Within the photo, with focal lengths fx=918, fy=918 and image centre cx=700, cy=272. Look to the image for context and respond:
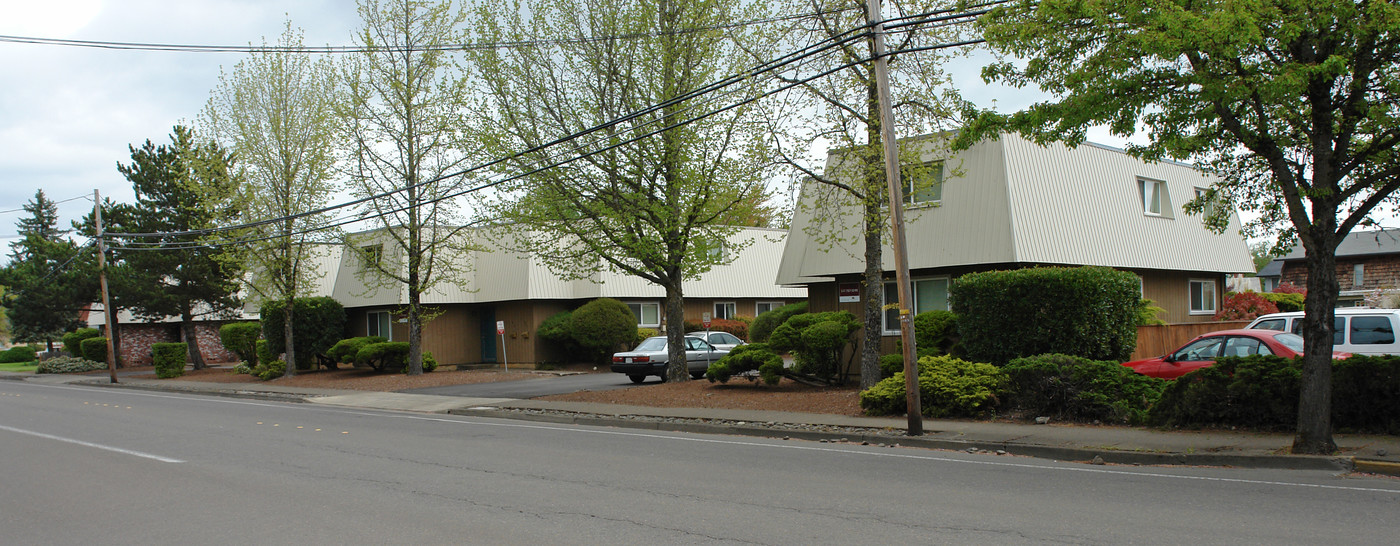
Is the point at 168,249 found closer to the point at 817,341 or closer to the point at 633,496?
the point at 817,341

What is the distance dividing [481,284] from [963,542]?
3045 cm

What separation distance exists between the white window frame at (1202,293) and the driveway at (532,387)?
14.7m

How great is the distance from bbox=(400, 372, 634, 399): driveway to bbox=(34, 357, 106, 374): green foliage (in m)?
27.6

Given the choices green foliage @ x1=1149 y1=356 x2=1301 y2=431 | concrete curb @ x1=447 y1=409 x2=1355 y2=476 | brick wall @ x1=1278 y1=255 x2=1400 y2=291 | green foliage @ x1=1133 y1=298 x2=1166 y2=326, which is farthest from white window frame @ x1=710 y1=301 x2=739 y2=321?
green foliage @ x1=1149 y1=356 x2=1301 y2=431

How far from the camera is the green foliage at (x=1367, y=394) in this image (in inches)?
427

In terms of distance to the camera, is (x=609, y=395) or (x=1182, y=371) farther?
(x=609, y=395)

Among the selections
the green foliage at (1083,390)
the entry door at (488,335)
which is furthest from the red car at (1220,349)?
the entry door at (488,335)

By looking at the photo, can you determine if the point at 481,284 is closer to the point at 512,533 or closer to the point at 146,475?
the point at 146,475

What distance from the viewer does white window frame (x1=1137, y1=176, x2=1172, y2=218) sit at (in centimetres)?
2220

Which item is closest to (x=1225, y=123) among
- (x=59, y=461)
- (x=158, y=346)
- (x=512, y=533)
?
(x=512, y=533)

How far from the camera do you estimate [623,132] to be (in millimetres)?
19781

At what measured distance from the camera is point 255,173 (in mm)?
30828

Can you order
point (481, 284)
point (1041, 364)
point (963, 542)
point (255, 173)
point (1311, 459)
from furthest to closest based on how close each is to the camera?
point (481, 284) → point (255, 173) → point (1041, 364) → point (1311, 459) → point (963, 542)

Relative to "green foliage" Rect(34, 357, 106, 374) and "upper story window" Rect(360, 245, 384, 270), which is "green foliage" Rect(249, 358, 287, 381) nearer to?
"upper story window" Rect(360, 245, 384, 270)
